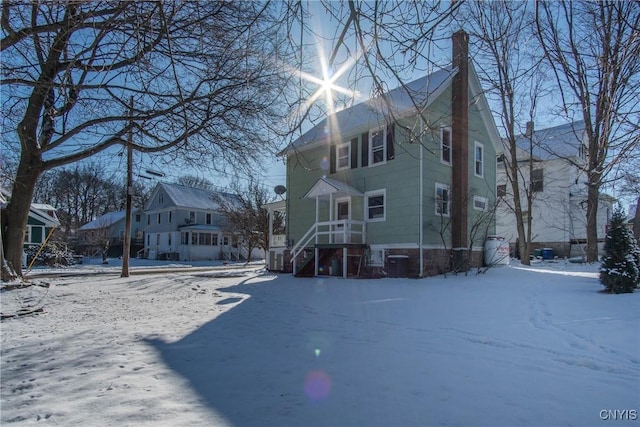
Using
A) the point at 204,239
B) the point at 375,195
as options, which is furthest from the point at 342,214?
the point at 204,239

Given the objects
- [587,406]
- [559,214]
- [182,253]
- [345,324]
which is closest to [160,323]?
[345,324]

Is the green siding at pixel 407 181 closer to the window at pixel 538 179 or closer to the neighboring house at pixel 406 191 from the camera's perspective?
the neighboring house at pixel 406 191

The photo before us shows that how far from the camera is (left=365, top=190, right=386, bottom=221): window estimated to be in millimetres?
14604

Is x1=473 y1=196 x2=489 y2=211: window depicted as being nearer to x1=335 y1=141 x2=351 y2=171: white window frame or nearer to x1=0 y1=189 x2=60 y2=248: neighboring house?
x1=335 y1=141 x2=351 y2=171: white window frame

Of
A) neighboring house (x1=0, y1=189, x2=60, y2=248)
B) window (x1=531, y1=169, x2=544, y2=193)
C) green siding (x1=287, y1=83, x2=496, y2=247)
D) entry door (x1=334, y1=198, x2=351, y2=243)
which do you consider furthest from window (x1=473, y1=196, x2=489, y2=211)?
neighboring house (x1=0, y1=189, x2=60, y2=248)

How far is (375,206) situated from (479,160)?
495 centimetres

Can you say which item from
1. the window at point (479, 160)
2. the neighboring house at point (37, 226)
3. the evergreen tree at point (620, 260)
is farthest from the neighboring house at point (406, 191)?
the neighboring house at point (37, 226)

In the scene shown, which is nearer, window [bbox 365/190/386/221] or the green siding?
the green siding

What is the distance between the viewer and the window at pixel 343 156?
16058 millimetres

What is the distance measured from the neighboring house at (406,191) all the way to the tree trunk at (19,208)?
752 centimetres

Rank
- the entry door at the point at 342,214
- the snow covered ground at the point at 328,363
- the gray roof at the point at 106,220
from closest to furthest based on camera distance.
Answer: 1. the snow covered ground at the point at 328,363
2. the entry door at the point at 342,214
3. the gray roof at the point at 106,220

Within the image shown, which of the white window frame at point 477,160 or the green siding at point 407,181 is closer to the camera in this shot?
the green siding at point 407,181

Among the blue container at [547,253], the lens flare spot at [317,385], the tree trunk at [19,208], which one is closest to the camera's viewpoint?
the lens flare spot at [317,385]

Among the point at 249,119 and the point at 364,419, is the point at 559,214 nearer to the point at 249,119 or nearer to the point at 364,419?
the point at 249,119
